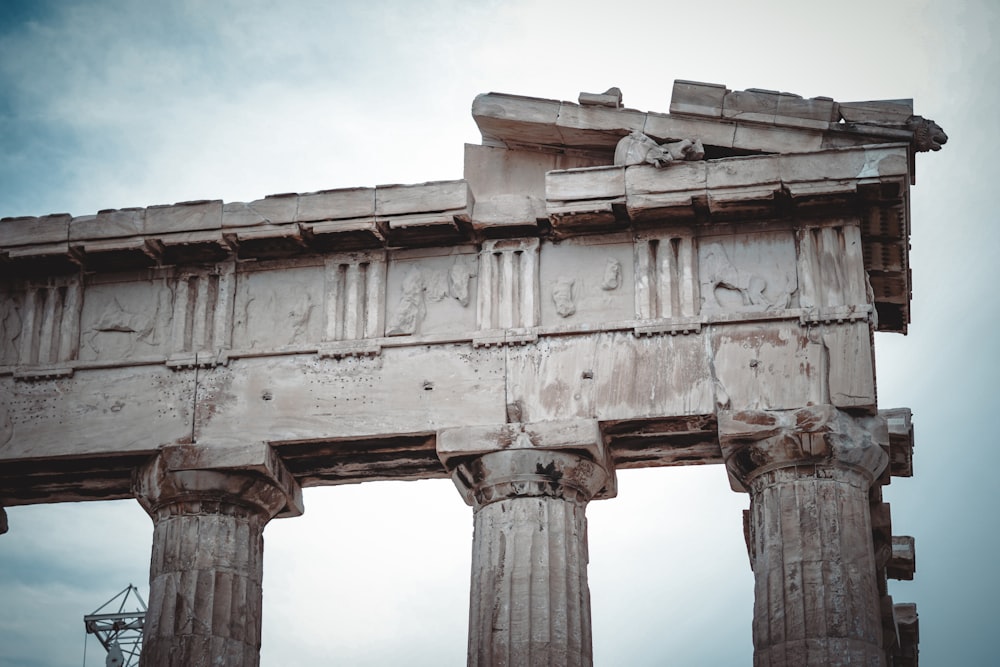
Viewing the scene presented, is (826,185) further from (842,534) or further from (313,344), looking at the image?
(313,344)

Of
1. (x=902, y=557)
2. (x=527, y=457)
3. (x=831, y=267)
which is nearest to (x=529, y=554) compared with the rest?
(x=527, y=457)

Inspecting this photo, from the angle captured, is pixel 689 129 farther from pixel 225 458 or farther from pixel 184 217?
pixel 225 458

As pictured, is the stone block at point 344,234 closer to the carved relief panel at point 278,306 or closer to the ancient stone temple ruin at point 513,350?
the ancient stone temple ruin at point 513,350

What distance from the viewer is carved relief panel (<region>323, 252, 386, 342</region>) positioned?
950 inches

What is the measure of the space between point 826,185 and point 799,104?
1.14m

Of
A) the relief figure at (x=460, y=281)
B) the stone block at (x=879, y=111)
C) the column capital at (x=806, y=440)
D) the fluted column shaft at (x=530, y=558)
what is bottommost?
the fluted column shaft at (x=530, y=558)

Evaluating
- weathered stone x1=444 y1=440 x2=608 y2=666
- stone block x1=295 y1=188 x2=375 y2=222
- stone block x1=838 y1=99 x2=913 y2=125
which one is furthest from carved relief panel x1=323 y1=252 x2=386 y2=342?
stone block x1=838 y1=99 x2=913 y2=125

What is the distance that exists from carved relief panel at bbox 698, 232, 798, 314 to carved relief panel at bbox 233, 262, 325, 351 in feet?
15.7

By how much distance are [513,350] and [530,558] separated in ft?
8.48

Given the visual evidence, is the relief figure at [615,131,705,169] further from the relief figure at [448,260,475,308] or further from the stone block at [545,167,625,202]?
the relief figure at [448,260,475,308]

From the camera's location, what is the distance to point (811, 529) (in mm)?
21875

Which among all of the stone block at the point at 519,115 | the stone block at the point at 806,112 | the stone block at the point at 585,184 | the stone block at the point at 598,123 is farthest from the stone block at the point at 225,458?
the stone block at the point at 806,112

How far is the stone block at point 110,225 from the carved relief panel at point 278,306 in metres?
1.42

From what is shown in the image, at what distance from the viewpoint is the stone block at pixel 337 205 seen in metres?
24.2
